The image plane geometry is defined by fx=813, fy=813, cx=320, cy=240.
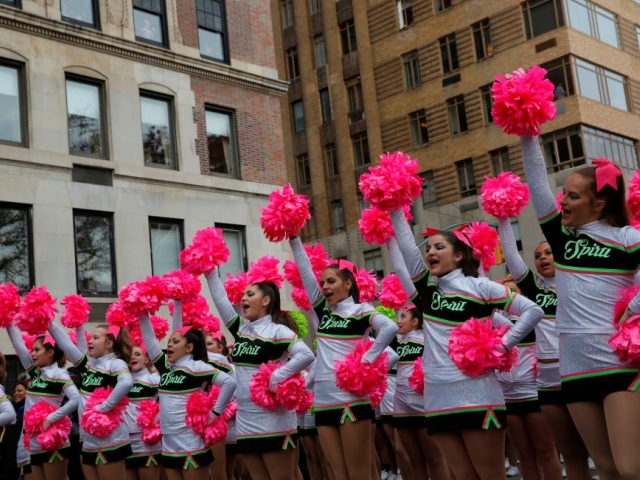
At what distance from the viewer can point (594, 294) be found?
180 inches

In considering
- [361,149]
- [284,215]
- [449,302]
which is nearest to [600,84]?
[361,149]

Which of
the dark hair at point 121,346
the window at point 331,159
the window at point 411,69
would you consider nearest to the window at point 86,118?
the dark hair at point 121,346

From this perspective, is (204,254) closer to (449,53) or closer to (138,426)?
(138,426)

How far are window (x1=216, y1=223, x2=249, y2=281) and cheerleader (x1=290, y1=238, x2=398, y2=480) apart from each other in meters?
12.7

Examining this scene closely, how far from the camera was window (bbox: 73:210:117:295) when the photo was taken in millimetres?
17188

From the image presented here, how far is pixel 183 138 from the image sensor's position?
63.4ft

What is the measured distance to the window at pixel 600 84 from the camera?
3120 centimetres

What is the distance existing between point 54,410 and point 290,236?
3.95m

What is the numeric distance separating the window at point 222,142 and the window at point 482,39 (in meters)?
16.5

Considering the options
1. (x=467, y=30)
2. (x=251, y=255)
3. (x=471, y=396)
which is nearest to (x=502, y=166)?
(x=467, y=30)

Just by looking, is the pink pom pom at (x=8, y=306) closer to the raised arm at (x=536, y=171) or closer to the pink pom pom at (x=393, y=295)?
the pink pom pom at (x=393, y=295)

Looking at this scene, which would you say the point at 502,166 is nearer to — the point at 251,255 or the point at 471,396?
the point at 251,255

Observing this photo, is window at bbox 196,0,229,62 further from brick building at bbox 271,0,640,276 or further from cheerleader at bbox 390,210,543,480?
cheerleader at bbox 390,210,543,480

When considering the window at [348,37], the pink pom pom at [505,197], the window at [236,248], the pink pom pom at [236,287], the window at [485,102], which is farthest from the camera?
the window at [348,37]
